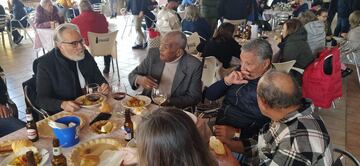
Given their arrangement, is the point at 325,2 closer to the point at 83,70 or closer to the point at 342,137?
the point at 342,137

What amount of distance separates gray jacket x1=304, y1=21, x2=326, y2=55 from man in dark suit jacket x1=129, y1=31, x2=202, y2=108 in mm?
2338

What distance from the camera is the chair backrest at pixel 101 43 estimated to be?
465 cm

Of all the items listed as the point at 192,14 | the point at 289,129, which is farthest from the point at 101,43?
the point at 289,129

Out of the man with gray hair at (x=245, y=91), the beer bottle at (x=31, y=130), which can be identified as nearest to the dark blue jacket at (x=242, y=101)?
the man with gray hair at (x=245, y=91)

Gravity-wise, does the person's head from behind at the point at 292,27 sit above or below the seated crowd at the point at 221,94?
above

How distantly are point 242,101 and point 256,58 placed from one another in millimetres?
345

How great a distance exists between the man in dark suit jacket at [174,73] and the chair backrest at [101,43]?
7.26 ft

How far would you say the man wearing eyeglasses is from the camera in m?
2.31

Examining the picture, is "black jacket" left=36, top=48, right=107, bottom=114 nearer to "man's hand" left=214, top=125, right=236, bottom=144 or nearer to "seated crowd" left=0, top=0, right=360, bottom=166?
"seated crowd" left=0, top=0, right=360, bottom=166

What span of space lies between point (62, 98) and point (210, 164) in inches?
69.7

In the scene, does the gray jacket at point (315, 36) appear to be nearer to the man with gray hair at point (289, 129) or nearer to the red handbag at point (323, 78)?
the red handbag at point (323, 78)

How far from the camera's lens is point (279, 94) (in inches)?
58.8

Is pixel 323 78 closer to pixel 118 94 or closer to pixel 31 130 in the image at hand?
pixel 118 94

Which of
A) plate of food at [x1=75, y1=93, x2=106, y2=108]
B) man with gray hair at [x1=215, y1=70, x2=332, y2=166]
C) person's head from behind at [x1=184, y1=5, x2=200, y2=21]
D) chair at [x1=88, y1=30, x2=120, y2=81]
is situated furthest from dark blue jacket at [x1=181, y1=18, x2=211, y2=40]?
man with gray hair at [x1=215, y1=70, x2=332, y2=166]
